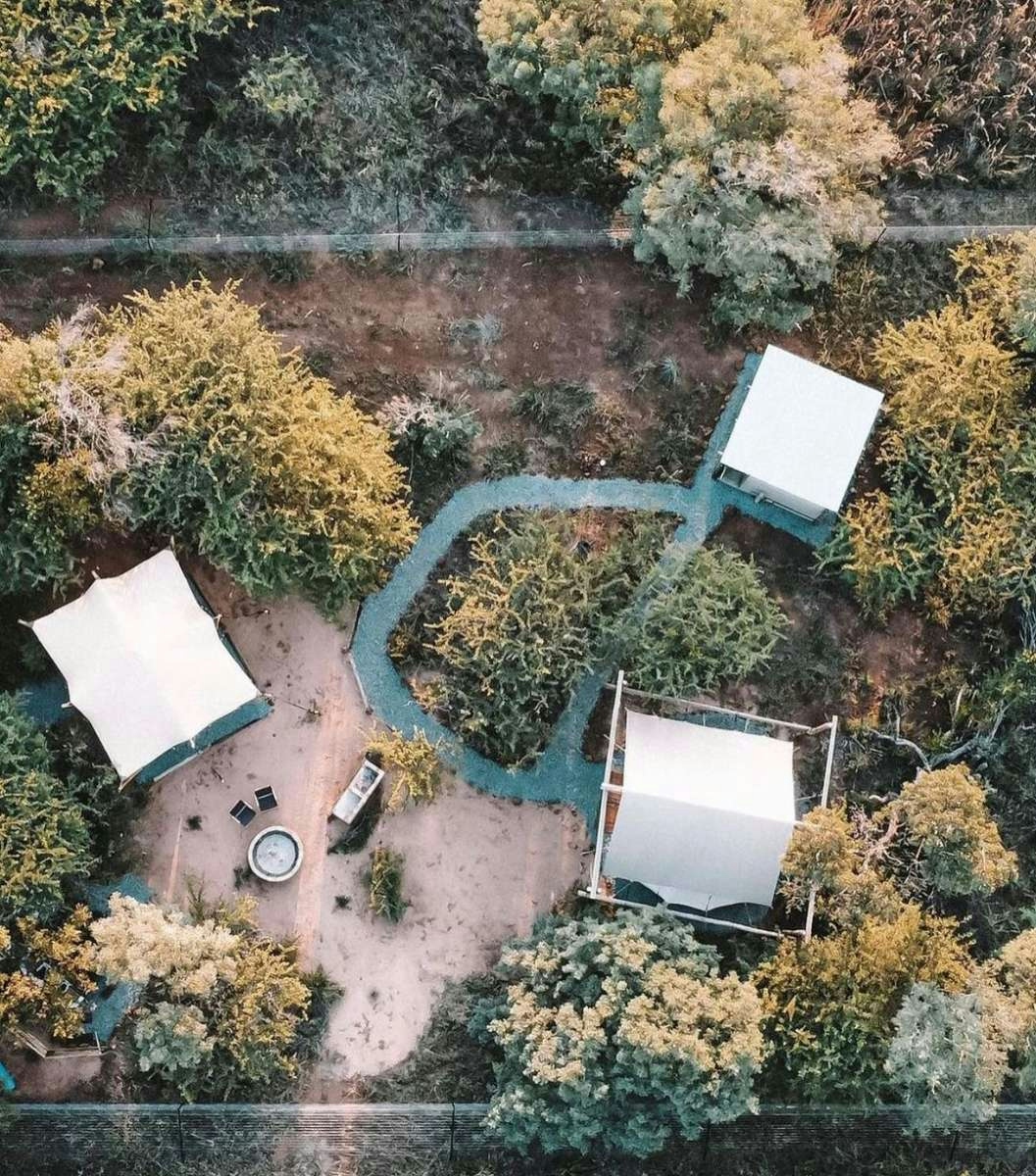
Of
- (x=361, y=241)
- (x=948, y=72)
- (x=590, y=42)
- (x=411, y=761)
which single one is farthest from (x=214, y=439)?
(x=948, y=72)

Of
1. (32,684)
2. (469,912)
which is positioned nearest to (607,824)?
(469,912)

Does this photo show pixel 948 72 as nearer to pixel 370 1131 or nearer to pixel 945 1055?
pixel 945 1055

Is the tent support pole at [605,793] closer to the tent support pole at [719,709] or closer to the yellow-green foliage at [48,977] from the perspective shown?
the tent support pole at [719,709]

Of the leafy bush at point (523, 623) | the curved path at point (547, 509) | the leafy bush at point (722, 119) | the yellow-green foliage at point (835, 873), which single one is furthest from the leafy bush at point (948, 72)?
the yellow-green foliage at point (835, 873)

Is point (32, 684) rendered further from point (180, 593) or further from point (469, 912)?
point (469, 912)

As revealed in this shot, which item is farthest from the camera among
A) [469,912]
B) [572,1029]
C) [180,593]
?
[469,912]

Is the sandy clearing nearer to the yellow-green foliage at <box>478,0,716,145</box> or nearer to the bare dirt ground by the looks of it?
the bare dirt ground
